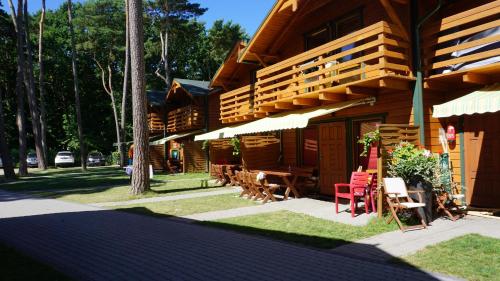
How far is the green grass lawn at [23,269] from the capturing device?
4.90 meters

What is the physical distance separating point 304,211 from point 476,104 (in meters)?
A: 4.33

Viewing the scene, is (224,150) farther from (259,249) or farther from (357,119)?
(259,249)

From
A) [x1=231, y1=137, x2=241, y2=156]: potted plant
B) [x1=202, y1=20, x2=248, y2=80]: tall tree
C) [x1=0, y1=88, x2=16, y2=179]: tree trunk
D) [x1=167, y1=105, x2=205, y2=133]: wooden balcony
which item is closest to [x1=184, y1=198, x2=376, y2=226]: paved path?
[x1=231, y1=137, x2=241, y2=156]: potted plant

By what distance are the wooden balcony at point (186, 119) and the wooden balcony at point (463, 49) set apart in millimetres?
16092

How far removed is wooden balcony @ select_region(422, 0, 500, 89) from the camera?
25.3 feet

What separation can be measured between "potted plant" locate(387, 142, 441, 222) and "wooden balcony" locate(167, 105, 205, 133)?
1663 centimetres

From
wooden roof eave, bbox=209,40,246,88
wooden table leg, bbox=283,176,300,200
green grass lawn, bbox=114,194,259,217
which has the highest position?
wooden roof eave, bbox=209,40,246,88

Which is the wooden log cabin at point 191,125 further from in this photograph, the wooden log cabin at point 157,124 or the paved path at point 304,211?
the paved path at point 304,211

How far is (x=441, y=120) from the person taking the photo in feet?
30.3

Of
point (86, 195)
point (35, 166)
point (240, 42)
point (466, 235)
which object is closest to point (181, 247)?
point (466, 235)

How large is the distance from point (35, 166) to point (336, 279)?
39232 mm

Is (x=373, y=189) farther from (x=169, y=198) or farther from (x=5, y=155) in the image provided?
(x=5, y=155)

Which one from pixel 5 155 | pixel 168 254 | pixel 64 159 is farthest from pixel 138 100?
pixel 64 159

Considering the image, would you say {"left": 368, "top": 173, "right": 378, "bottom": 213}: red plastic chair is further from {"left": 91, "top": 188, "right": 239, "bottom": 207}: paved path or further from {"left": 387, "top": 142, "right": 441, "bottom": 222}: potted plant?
{"left": 91, "top": 188, "right": 239, "bottom": 207}: paved path
